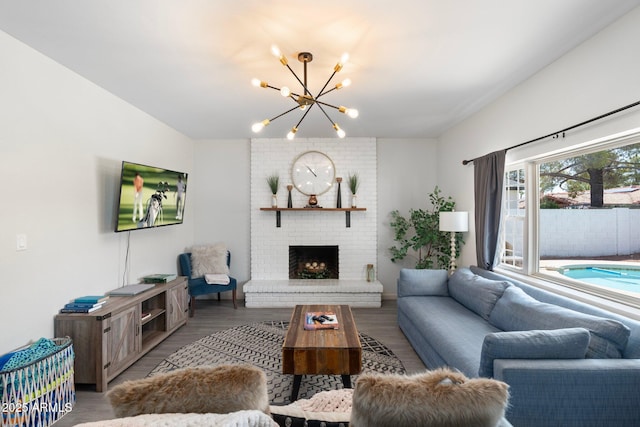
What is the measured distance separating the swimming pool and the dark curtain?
2.33 feet

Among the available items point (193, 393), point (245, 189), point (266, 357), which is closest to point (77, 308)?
point (266, 357)

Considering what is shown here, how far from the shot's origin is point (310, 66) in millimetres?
Answer: 2676

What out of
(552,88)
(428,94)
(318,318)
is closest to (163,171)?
(318,318)

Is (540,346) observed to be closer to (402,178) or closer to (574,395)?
(574,395)

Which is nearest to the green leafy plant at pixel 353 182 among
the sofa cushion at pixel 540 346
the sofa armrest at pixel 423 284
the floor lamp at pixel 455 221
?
the floor lamp at pixel 455 221

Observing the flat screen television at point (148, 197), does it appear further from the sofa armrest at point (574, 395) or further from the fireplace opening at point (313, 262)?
the sofa armrest at point (574, 395)

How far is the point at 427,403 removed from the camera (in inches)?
39.9

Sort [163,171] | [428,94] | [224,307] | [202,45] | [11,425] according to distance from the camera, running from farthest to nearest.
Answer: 1. [224,307]
2. [163,171]
3. [428,94]
4. [202,45]
5. [11,425]

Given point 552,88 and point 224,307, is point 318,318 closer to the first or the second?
point 224,307

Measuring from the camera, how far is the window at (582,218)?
2.21 meters

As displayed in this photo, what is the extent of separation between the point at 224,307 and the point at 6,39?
12.5 ft

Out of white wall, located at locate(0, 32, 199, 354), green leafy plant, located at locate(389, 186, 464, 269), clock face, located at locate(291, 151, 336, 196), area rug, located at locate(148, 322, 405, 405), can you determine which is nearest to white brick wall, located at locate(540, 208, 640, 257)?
green leafy plant, located at locate(389, 186, 464, 269)

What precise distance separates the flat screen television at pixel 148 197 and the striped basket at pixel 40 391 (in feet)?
3.96

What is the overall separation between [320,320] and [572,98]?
8.96 feet
